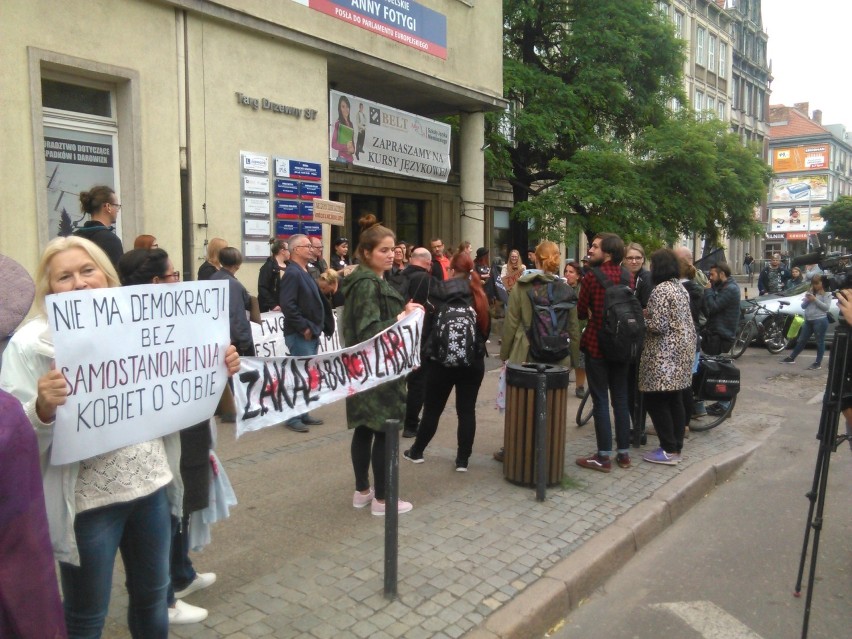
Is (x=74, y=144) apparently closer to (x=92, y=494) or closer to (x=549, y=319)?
(x=549, y=319)

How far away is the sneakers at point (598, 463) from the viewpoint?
5.83 meters

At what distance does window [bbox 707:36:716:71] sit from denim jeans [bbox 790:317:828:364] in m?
38.1

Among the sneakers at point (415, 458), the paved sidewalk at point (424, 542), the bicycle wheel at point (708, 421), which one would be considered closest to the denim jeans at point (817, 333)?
the bicycle wheel at point (708, 421)

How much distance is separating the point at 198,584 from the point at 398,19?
439 inches

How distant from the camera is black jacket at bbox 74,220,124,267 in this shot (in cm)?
558

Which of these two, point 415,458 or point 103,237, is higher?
point 103,237

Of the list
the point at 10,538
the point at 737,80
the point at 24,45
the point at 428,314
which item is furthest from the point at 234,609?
the point at 737,80

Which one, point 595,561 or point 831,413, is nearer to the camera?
point 831,413

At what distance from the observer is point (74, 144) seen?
857cm

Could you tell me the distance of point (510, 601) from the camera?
3689 mm

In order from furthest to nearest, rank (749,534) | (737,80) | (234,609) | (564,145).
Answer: (737,80) < (564,145) < (749,534) < (234,609)

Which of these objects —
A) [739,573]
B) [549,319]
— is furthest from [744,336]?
[739,573]

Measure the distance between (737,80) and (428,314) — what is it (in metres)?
53.7

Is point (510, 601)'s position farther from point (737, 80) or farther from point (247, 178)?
point (737, 80)
